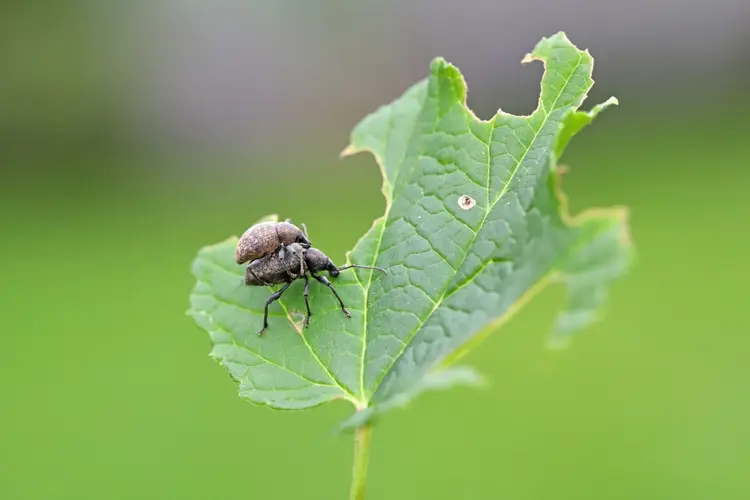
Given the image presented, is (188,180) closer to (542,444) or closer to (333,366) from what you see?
(542,444)

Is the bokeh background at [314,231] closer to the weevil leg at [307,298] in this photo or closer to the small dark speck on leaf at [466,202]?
the small dark speck on leaf at [466,202]

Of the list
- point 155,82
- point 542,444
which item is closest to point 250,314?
point 542,444

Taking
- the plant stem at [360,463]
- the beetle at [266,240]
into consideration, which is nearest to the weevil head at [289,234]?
the beetle at [266,240]

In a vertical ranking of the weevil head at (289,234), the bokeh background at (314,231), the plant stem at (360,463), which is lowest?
the plant stem at (360,463)

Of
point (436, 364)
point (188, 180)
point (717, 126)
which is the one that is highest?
point (717, 126)

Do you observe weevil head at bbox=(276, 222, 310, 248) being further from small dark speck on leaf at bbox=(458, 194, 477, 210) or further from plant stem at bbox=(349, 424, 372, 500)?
plant stem at bbox=(349, 424, 372, 500)

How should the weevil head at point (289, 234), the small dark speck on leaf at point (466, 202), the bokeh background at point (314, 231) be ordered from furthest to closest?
the bokeh background at point (314, 231)
the weevil head at point (289, 234)
the small dark speck on leaf at point (466, 202)
